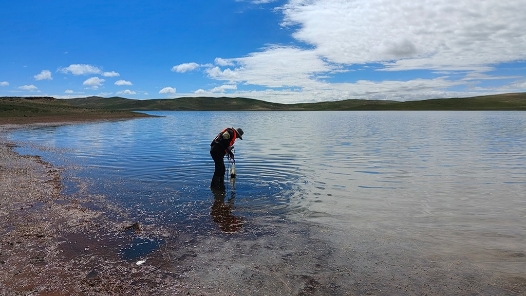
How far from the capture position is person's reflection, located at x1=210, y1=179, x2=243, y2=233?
409 inches

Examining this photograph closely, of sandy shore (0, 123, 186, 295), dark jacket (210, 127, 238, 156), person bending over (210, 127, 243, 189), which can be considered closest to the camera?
sandy shore (0, 123, 186, 295)

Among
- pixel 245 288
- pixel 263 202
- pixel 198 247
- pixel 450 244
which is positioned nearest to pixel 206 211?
pixel 263 202

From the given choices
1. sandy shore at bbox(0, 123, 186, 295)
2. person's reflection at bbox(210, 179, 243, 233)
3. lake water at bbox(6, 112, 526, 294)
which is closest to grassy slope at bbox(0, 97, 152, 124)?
lake water at bbox(6, 112, 526, 294)

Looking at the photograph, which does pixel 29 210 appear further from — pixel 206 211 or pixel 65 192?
pixel 206 211

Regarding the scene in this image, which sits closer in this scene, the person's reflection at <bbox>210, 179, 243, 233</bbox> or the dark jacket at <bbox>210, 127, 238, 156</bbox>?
the person's reflection at <bbox>210, 179, 243, 233</bbox>

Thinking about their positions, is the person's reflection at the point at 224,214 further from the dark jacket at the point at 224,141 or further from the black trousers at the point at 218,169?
the dark jacket at the point at 224,141

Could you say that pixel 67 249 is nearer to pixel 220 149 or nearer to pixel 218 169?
pixel 218 169

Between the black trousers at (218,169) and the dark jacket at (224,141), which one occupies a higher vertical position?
the dark jacket at (224,141)

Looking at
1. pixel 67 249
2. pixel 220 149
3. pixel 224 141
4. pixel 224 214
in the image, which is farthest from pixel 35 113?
pixel 67 249

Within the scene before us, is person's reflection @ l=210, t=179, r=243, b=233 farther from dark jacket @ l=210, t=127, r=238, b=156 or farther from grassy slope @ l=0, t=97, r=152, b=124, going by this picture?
grassy slope @ l=0, t=97, r=152, b=124

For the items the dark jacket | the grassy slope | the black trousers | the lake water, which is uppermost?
the grassy slope

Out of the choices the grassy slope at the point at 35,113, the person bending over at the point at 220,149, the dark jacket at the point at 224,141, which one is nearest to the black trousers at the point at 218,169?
the person bending over at the point at 220,149

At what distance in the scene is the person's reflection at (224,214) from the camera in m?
10.4

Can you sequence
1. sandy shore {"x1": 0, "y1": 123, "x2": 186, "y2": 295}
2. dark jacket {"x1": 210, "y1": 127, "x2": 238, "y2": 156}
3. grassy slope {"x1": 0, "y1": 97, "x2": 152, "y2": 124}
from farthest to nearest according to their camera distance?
1. grassy slope {"x1": 0, "y1": 97, "x2": 152, "y2": 124}
2. dark jacket {"x1": 210, "y1": 127, "x2": 238, "y2": 156}
3. sandy shore {"x1": 0, "y1": 123, "x2": 186, "y2": 295}
